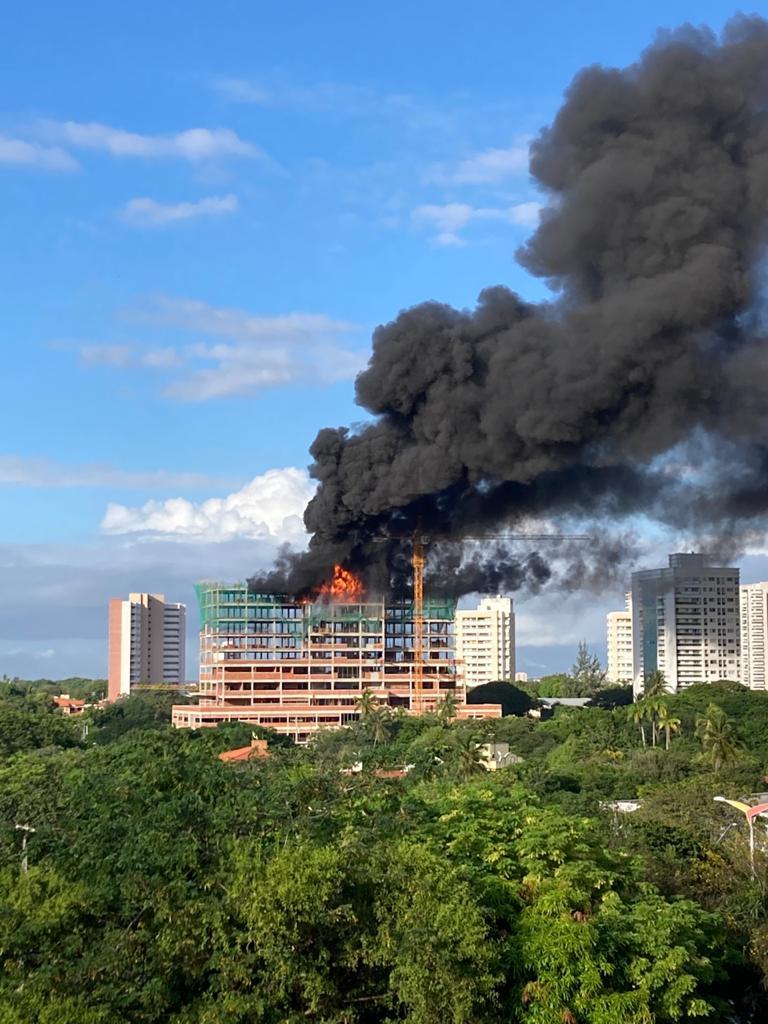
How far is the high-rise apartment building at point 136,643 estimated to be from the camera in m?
102

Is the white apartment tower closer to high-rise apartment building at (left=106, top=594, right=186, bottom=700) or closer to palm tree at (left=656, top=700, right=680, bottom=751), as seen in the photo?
high-rise apartment building at (left=106, top=594, right=186, bottom=700)

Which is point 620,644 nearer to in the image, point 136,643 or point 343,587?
→ point 136,643

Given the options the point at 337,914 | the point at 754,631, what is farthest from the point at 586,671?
the point at 337,914

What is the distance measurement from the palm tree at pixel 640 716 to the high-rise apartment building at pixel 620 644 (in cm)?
6798

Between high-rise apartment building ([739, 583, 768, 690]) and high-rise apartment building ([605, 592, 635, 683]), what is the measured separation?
60.3 ft

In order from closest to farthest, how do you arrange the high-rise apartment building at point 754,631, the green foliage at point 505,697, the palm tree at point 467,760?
the palm tree at point 467,760
the green foliage at point 505,697
the high-rise apartment building at point 754,631

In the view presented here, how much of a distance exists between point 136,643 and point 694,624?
43195 millimetres

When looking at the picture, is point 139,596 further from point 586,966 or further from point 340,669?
point 586,966

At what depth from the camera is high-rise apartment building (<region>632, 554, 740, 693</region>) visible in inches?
3342

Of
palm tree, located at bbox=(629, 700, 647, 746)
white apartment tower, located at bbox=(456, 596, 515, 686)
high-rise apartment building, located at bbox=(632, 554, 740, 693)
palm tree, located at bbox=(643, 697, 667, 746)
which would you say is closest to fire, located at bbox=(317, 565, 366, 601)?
palm tree, located at bbox=(629, 700, 647, 746)

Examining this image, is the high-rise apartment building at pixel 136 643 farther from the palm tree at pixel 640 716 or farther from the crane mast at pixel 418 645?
the palm tree at pixel 640 716

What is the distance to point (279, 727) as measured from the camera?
63.7 meters

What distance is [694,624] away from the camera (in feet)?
282

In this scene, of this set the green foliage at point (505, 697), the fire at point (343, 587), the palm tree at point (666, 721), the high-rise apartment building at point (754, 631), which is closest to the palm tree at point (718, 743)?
the palm tree at point (666, 721)
